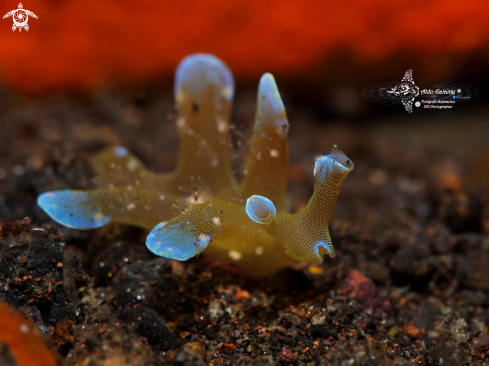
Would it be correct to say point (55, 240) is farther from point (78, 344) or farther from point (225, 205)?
point (225, 205)

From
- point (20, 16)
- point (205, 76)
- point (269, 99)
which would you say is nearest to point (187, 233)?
point (269, 99)

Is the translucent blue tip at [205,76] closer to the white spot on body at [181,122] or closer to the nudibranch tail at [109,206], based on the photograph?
the white spot on body at [181,122]

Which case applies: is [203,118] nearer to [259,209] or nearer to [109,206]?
[109,206]

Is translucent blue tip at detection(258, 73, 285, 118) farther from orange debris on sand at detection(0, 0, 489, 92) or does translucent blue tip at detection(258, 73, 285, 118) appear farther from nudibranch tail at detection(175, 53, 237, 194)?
orange debris on sand at detection(0, 0, 489, 92)

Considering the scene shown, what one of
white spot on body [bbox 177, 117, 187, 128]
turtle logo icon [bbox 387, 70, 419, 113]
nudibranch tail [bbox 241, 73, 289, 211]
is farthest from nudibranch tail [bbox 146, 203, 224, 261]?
turtle logo icon [bbox 387, 70, 419, 113]

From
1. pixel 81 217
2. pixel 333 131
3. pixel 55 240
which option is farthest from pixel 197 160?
pixel 333 131
